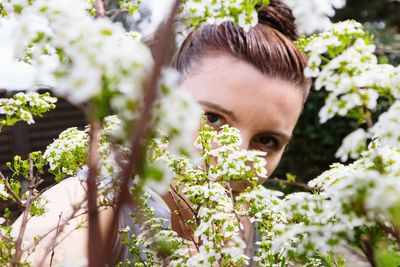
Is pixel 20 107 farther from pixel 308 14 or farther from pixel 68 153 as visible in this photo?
pixel 308 14

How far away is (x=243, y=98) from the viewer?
2215 millimetres

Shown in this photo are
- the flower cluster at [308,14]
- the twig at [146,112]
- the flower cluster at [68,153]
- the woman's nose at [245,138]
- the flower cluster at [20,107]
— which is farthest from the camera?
the flower cluster at [308,14]

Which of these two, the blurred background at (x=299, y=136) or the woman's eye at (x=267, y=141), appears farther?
the blurred background at (x=299, y=136)

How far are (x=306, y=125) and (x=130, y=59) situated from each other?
783cm

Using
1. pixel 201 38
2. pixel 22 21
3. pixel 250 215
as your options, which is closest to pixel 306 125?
pixel 201 38

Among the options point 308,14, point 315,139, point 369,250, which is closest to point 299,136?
point 315,139

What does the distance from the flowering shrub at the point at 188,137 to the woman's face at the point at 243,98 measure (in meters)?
Answer: 0.67

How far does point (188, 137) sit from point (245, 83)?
1.58 m

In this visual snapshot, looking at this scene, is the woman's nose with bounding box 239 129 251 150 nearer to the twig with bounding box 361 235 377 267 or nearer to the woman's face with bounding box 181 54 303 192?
the woman's face with bounding box 181 54 303 192

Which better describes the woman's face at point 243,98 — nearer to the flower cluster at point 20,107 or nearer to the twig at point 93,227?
the flower cluster at point 20,107

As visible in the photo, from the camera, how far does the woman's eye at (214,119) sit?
226 cm

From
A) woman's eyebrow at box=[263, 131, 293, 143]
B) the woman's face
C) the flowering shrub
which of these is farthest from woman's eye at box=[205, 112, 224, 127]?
the flowering shrub

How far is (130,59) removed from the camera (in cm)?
63

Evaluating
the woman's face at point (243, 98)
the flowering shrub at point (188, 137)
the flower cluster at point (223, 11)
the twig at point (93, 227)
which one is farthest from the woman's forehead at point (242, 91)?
the twig at point (93, 227)
